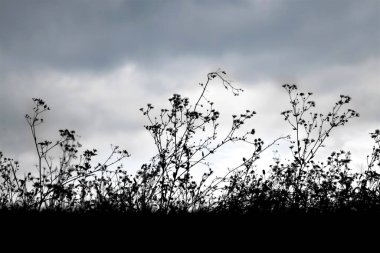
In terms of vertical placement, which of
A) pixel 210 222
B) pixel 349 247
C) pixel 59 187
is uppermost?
pixel 59 187

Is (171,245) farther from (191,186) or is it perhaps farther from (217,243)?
(191,186)

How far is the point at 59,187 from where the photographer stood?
7.42 meters

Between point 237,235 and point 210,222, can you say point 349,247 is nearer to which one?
point 237,235

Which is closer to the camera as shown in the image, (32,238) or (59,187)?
(32,238)

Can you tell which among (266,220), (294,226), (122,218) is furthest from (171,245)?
(294,226)

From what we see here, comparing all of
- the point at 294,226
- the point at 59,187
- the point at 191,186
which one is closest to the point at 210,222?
the point at 294,226

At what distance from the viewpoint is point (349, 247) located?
3916 millimetres

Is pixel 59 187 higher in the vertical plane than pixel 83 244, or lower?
higher

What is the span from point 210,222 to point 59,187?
14.4ft

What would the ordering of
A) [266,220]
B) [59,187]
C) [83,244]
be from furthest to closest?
[59,187] → [266,220] → [83,244]

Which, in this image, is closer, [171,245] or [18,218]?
[171,245]

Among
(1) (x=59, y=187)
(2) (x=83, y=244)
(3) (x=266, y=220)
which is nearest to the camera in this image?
(2) (x=83, y=244)

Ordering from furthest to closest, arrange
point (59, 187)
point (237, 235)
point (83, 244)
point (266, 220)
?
point (59, 187), point (266, 220), point (237, 235), point (83, 244)

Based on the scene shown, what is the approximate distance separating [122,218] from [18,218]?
1.19m
